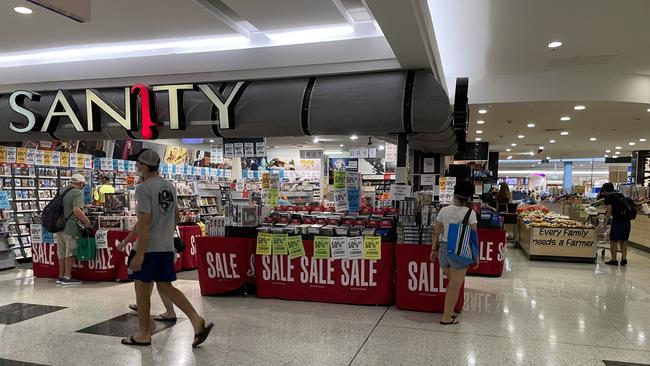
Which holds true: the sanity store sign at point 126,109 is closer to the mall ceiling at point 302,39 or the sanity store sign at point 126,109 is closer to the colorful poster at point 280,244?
the mall ceiling at point 302,39

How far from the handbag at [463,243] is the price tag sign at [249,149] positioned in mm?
3063

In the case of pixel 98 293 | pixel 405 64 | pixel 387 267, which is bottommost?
pixel 98 293

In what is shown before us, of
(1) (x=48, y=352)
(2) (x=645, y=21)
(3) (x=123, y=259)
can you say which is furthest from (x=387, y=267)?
(2) (x=645, y=21)

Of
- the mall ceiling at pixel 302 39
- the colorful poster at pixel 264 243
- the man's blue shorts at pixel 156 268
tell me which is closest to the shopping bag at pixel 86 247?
the mall ceiling at pixel 302 39

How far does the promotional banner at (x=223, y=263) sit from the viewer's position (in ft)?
18.4

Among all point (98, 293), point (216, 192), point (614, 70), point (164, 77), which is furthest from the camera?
point (216, 192)

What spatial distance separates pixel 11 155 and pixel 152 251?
19.7ft

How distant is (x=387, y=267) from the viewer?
5234 millimetres

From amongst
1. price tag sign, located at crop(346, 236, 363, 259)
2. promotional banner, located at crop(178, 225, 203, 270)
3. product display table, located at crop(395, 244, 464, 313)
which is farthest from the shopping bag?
product display table, located at crop(395, 244, 464, 313)

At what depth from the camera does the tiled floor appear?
12.3 feet

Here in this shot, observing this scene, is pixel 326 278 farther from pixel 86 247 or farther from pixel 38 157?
pixel 38 157

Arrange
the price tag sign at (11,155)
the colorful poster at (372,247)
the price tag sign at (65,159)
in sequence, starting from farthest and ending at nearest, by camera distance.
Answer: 1. the price tag sign at (65,159)
2. the price tag sign at (11,155)
3. the colorful poster at (372,247)

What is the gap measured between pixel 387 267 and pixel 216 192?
9030mm

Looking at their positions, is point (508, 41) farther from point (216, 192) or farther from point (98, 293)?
point (216, 192)
